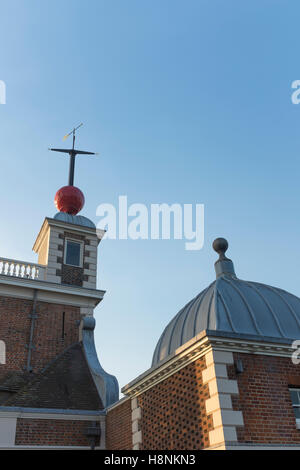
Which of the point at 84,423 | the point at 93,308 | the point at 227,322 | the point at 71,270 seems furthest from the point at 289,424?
the point at 71,270

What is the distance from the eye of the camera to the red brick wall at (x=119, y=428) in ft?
42.1

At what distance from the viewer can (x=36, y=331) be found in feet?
58.2

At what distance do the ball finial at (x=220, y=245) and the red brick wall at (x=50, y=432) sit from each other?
698 centimetres

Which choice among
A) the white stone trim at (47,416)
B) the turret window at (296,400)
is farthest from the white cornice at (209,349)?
the white stone trim at (47,416)

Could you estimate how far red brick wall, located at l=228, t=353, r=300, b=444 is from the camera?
906 cm

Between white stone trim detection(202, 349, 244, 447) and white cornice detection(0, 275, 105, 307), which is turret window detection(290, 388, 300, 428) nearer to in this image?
white stone trim detection(202, 349, 244, 447)

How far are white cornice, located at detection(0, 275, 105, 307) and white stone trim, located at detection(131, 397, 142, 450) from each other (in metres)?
7.21

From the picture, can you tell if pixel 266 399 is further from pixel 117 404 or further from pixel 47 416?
pixel 47 416

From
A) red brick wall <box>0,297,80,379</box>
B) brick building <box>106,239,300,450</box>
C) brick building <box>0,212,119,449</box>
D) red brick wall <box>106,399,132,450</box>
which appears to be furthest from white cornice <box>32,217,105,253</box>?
brick building <box>106,239,300,450</box>

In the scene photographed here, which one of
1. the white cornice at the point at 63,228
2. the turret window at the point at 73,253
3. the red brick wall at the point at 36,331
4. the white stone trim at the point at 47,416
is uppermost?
the white cornice at the point at 63,228

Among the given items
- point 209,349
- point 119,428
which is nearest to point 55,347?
point 119,428

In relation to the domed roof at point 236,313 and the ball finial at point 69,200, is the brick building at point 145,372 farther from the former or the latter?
the ball finial at point 69,200
